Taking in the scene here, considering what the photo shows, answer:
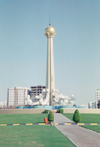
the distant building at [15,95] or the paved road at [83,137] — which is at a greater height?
the distant building at [15,95]

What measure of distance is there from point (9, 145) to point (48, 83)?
3780 centimetres

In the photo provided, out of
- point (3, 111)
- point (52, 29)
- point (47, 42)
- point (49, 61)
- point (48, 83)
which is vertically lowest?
point (3, 111)

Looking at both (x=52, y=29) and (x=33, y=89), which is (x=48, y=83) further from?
(x=33, y=89)

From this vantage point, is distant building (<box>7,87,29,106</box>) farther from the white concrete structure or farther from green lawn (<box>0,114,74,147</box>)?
green lawn (<box>0,114,74,147</box>)

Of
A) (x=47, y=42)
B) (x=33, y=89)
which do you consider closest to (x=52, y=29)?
(x=47, y=42)

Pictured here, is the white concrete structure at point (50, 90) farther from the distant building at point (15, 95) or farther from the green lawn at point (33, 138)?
the distant building at point (15, 95)

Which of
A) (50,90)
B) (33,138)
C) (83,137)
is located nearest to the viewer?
(33,138)

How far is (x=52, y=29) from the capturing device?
160 feet

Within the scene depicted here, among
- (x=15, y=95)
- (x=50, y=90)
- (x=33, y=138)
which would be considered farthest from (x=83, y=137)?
(x=15, y=95)

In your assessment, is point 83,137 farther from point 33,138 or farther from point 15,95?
point 15,95

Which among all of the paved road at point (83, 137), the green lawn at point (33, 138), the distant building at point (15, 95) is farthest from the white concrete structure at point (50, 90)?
the distant building at point (15, 95)

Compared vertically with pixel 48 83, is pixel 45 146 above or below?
below

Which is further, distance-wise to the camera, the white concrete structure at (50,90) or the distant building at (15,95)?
the distant building at (15,95)

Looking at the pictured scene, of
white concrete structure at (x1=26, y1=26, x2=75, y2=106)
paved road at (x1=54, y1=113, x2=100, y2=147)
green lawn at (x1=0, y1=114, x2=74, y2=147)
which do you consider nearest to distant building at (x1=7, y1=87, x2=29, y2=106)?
white concrete structure at (x1=26, y1=26, x2=75, y2=106)
